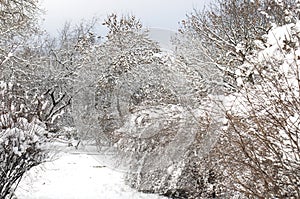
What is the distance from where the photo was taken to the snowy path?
7.97m

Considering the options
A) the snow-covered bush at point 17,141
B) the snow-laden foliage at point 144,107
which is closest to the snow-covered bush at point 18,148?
the snow-covered bush at point 17,141

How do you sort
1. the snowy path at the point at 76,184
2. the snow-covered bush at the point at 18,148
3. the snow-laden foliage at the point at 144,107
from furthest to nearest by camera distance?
the snowy path at the point at 76,184
the snow-laden foliage at the point at 144,107
the snow-covered bush at the point at 18,148

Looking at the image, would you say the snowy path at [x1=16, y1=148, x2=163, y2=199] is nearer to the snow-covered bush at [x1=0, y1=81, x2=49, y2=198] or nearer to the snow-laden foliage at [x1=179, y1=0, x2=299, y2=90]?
the snow-covered bush at [x1=0, y1=81, x2=49, y2=198]

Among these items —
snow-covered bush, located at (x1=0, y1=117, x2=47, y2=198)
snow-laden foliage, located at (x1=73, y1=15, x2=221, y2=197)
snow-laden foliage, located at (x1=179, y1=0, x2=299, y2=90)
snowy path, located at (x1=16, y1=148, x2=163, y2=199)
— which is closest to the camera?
snow-covered bush, located at (x1=0, y1=117, x2=47, y2=198)

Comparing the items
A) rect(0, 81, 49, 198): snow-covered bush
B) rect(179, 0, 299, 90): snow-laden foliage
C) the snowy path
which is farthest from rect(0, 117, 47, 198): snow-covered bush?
rect(179, 0, 299, 90): snow-laden foliage

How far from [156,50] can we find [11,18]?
533 cm

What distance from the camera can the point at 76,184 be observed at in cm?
909

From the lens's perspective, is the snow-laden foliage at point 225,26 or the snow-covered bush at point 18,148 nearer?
the snow-covered bush at point 18,148

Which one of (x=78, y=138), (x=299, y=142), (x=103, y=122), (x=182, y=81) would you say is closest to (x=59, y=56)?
(x=78, y=138)

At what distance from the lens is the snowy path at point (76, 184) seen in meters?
7.97

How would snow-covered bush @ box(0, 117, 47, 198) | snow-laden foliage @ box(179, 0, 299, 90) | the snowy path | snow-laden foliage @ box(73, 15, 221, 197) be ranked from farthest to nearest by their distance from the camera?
snow-laden foliage @ box(179, 0, 299, 90) < the snowy path < snow-laden foliage @ box(73, 15, 221, 197) < snow-covered bush @ box(0, 117, 47, 198)

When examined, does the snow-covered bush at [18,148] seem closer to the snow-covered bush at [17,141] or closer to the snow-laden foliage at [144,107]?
the snow-covered bush at [17,141]

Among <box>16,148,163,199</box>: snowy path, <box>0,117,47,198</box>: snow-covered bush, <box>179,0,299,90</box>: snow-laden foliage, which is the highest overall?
<box>179,0,299,90</box>: snow-laden foliage

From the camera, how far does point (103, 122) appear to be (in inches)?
524
